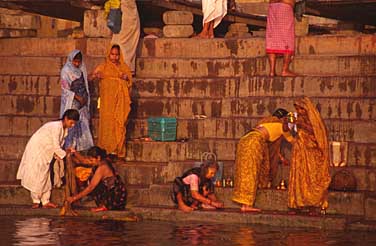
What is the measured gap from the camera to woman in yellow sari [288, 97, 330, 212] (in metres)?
17.4

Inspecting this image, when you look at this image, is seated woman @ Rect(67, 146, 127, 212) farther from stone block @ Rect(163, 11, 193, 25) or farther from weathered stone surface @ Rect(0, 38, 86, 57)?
stone block @ Rect(163, 11, 193, 25)

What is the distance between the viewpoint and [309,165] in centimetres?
1747

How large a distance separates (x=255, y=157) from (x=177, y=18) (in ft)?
13.9

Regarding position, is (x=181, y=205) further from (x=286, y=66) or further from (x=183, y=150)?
(x=286, y=66)

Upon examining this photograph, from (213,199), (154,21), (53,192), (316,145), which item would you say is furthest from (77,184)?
(154,21)

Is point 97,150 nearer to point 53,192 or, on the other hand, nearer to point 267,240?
point 53,192

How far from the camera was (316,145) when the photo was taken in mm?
17516

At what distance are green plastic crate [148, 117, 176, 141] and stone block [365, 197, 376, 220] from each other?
3.42 meters

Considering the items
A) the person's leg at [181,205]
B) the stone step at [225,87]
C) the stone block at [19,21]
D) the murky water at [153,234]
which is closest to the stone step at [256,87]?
the stone step at [225,87]

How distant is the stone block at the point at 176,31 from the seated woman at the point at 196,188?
12.5ft

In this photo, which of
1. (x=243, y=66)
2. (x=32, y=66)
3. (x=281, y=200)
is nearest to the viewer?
(x=281, y=200)

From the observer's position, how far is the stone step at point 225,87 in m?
19.2

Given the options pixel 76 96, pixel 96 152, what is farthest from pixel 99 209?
pixel 76 96

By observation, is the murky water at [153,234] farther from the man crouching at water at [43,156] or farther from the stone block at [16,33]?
the stone block at [16,33]
